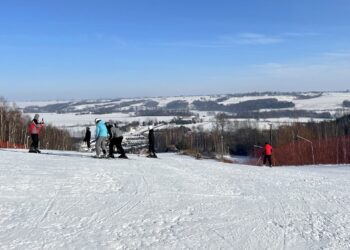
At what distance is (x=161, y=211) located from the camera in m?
9.20

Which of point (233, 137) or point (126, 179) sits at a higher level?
point (126, 179)

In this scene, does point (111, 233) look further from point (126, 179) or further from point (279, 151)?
point (279, 151)

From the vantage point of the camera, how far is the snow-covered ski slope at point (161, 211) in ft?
23.8

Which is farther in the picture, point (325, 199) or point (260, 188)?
point (260, 188)

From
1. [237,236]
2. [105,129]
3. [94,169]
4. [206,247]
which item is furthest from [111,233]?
[105,129]

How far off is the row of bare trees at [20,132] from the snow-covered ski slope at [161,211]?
210 feet

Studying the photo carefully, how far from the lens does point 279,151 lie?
7588 centimetres

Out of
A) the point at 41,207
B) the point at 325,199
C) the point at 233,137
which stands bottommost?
the point at 233,137

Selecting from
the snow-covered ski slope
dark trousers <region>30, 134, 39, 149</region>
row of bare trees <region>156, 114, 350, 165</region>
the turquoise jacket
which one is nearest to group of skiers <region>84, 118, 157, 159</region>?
the turquoise jacket

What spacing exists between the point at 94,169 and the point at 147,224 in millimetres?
7078

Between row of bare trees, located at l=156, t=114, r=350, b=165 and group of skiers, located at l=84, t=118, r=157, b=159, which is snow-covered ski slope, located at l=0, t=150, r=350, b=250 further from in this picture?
row of bare trees, located at l=156, t=114, r=350, b=165

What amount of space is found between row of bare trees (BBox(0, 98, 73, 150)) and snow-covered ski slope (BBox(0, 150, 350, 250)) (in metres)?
A: 63.9

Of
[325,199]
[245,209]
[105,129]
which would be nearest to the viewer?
[245,209]

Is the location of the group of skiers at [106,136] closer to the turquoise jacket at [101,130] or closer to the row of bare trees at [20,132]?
the turquoise jacket at [101,130]
